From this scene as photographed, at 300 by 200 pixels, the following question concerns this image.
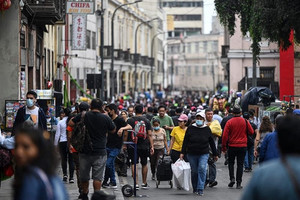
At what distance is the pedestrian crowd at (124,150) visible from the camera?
18.9ft

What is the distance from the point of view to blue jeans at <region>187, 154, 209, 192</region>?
1587 centimetres

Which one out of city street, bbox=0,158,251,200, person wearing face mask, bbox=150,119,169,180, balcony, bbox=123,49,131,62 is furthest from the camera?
balcony, bbox=123,49,131,62

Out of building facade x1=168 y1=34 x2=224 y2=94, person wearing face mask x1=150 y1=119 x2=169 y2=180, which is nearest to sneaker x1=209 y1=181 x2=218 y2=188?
person wearing face mask x1=150 y1=119 x2=169 y2=180

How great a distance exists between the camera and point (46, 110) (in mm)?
23453

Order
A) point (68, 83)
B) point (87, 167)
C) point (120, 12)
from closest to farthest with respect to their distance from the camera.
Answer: point (87, 167)
point (68, 83)
point (120, 12)

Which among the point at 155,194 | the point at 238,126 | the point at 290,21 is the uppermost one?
the point at 290,21

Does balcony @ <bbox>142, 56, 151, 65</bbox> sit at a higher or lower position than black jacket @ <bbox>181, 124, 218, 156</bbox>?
higher

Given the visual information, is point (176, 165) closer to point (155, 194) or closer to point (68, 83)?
point (155, 194)

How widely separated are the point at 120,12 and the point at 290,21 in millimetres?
47034

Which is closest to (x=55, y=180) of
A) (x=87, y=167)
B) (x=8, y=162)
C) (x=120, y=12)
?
(x=8, y=162)

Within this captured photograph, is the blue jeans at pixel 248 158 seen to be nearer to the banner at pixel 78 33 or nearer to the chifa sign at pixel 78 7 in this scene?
the chifa sign at pixel 78 7

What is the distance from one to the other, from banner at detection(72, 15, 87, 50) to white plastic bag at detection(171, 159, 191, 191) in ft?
71.9

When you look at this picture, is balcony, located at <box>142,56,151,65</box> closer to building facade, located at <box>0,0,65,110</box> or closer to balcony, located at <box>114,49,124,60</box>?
balcony, located at <box>114,49,124,60</box>

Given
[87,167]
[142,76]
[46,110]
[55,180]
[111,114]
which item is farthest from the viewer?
Answer: [142,76]
